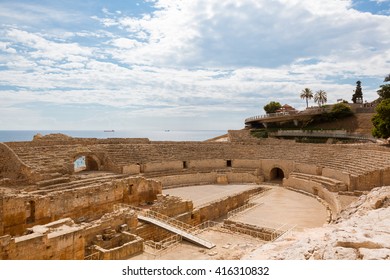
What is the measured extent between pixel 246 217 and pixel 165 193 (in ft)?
25.8

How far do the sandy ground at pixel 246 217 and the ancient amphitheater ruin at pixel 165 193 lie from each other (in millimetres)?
185

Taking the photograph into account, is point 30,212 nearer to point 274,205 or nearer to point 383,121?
point 274,205

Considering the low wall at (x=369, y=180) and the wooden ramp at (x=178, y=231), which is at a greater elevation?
the low wall at (x=369, y=180)

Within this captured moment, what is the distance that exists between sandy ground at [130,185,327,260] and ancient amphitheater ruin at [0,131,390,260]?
0.61ft

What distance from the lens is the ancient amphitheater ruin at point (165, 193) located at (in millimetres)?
11555

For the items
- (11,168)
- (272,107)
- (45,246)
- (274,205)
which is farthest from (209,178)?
(272,107)

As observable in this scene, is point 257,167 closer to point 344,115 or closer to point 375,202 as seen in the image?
point 375,202

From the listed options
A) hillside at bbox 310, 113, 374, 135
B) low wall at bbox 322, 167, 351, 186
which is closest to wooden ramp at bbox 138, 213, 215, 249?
low wall at bbox 322, 167, 351, 186

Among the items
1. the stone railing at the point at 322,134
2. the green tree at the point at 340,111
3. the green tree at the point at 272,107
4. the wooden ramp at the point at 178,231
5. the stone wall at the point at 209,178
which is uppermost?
the green tree at the point at 272,107

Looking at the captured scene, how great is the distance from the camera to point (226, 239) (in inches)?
636

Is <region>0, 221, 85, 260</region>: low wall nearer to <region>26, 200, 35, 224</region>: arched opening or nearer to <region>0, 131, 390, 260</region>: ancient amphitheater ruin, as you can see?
<region>0, 131, 390, 260</region>: ancient amphitheater ruin

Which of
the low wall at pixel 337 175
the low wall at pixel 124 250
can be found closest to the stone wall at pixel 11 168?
the low wall at pixel 124 250

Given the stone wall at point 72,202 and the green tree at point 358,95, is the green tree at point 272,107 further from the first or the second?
the stone wall at point 72,202

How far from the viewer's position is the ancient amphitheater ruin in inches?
455
